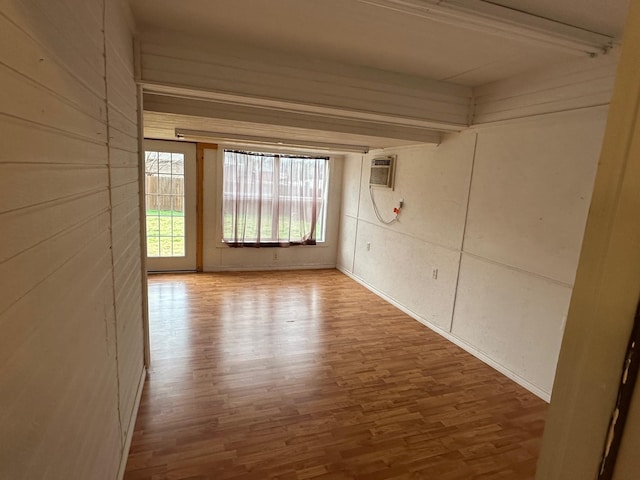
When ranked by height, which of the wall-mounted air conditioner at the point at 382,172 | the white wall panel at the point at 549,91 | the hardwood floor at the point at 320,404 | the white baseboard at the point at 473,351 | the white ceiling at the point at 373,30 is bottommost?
the hardwood floor at the point at 320,404

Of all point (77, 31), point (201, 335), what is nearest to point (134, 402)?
point (201, 335)

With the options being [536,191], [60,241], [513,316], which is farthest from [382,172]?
[60,241]

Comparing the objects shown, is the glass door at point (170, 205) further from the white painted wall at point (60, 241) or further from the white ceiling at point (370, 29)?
the white painted wall at point (60, 241)

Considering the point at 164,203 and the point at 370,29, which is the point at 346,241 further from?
the point at 370,29

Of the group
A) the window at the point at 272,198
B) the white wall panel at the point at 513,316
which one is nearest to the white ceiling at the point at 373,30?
the white wall panel at the point at 513,316

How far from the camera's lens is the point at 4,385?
25.7 inches

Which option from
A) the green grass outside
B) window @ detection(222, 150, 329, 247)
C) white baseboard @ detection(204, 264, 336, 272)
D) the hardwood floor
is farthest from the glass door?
the hardwood floor

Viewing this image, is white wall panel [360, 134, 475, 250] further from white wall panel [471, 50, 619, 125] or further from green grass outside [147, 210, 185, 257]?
green grass outside [147, 210, 185, 257]

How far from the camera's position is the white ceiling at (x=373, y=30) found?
1.81 metres

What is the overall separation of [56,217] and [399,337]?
3323 millimetres

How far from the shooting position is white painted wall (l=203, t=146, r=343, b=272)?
18.2ft

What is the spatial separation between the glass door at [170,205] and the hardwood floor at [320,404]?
162 centimetres

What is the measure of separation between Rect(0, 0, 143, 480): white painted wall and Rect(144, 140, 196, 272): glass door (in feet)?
12.6

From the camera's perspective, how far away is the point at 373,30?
2.09m
